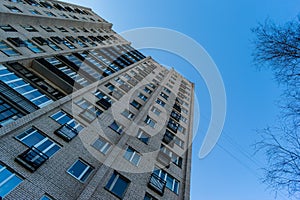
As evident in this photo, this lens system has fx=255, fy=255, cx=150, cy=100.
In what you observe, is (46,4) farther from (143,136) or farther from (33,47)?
(143,136)

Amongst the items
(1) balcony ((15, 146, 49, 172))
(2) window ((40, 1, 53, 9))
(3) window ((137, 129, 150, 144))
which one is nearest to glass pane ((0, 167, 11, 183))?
(1) balcony ((15, 146, 49, 172))

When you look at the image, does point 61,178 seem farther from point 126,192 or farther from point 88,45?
point 88,45

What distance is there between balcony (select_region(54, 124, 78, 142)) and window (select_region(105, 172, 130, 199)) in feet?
10.2

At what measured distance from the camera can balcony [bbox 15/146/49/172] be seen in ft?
35.1

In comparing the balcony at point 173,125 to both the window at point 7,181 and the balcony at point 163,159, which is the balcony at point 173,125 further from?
the window at point 7,181

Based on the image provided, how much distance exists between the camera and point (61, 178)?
11.4 metres

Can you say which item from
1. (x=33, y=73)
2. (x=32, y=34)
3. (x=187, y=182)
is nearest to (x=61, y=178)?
(x=187, y=182)

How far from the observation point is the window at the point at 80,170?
481 inches

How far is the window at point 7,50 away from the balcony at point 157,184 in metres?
12.4

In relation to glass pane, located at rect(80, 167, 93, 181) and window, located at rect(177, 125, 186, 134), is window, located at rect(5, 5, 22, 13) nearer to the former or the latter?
glass pane, located at rect(80, 167, 93, 181)

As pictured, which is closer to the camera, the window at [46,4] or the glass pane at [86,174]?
the glass pane at [86,174]

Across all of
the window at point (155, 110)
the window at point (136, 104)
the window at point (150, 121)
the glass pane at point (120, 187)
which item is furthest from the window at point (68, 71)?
the glass pane at point (120, 187)

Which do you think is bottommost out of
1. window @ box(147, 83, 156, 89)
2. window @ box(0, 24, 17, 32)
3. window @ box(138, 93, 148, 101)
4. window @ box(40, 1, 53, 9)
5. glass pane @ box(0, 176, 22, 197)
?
glass pane @ box(0, 176, 22, 197)

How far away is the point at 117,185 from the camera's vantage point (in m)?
13.0
